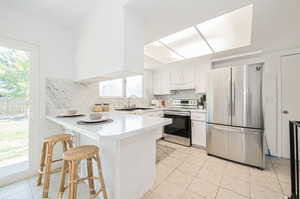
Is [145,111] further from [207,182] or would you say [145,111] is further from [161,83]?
[207,182]

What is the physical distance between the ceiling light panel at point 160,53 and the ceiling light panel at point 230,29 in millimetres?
773

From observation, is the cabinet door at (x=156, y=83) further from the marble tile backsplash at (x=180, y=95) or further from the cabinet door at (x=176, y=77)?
the cabinet door at (x=176, y=77)

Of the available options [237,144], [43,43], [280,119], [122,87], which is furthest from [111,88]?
[280,119]

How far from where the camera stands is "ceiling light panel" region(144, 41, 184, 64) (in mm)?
2313

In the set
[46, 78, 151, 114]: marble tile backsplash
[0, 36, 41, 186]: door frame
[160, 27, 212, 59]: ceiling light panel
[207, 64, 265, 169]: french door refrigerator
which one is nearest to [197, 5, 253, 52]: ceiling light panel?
[160, 27, 212, 59]: ceiling light panel

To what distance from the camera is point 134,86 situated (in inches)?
141

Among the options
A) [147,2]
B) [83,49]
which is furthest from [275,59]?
[83,49]

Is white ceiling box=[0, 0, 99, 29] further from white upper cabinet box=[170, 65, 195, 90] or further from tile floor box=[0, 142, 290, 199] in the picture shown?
white upper cabinet box=[170, 65, 195, 90]

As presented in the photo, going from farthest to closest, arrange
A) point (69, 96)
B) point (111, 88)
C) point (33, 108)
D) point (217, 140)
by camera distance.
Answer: point (111, 88)
point (217, 140)
point (69, 96)
point (33, 108)

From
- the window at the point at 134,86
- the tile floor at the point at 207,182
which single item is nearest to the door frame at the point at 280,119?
the tile floor at the point at 207,182

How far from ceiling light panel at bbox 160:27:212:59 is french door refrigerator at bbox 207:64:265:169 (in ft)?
1.89

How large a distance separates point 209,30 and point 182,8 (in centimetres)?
72

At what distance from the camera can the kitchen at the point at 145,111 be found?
122cm

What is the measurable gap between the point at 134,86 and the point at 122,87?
1.45ft
